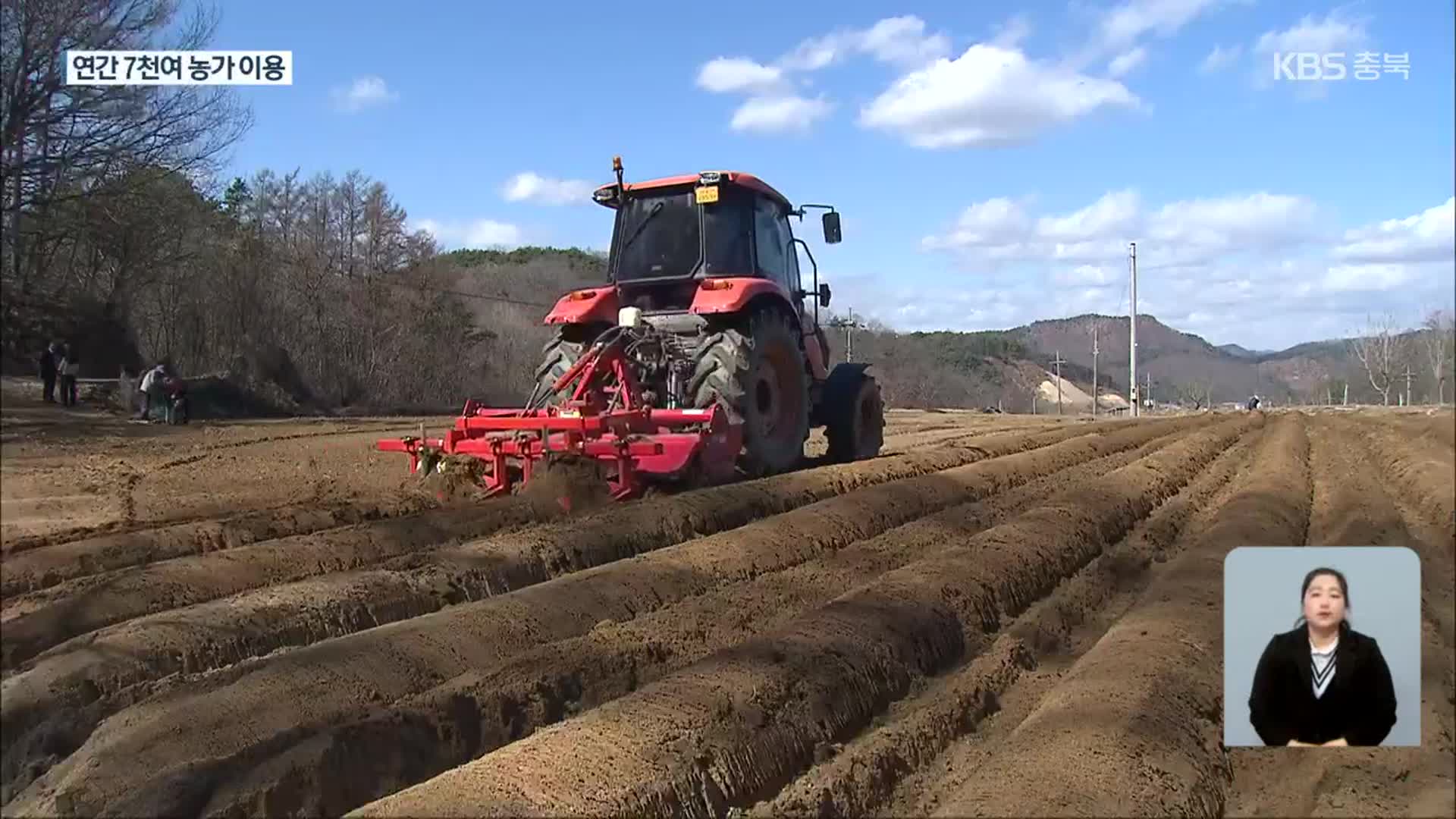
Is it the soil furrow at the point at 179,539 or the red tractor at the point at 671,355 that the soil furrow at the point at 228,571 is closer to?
the soil furrow at the point at 179,539

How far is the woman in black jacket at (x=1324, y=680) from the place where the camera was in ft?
7.04

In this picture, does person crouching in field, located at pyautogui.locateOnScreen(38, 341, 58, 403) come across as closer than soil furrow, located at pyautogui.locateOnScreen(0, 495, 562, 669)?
Yes

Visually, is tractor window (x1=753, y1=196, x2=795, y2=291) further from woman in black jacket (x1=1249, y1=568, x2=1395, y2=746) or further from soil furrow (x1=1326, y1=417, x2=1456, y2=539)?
woman in black jacket (x1=1249, y1=568, x2=1395, y2=746)

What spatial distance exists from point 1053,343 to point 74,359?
21.7 ft

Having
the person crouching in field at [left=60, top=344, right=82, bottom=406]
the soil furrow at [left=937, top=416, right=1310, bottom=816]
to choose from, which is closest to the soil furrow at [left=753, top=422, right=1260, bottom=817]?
the soil furrow at [left=937, top=416, right=1310, bottom=816]

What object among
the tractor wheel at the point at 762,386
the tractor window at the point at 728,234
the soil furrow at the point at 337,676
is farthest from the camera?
the tractor window at the point at 728,234

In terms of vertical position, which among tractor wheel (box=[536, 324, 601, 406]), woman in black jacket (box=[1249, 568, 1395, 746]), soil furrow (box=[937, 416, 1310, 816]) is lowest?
soil furrow (box=[937, 416, 1310, 816])

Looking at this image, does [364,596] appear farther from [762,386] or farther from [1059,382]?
→ [1059,382]

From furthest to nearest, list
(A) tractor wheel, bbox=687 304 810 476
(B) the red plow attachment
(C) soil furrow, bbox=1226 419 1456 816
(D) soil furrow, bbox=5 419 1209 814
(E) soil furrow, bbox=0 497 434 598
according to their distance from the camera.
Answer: (A) tractor wheel, bbox=687 304 810 476, (B) the red plow attachment, (E) soil furrow, bbox=0 497 434 598, (D) soil furrow, bbox=5 419 1209 814, (C) soil furrow, bbox=1226 419 1456 816

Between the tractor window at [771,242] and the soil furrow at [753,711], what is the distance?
3090mm

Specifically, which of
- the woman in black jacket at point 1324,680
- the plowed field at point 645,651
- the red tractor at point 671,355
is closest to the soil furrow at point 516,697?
the plowed field at point 645,651

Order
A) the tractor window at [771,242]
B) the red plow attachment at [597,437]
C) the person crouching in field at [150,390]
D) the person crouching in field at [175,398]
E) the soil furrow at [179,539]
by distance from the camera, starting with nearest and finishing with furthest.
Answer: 1. the person crouching in field at [150,390]
2. the person crouching in field at [175,398]
3. the soil furrow at [179,539]
4. the red plow attachment at [597,437]
5. the tractor window at [771,242]

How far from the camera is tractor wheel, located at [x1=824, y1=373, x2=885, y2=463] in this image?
9.70 meters

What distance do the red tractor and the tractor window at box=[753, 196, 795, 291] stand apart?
0.05 feet
